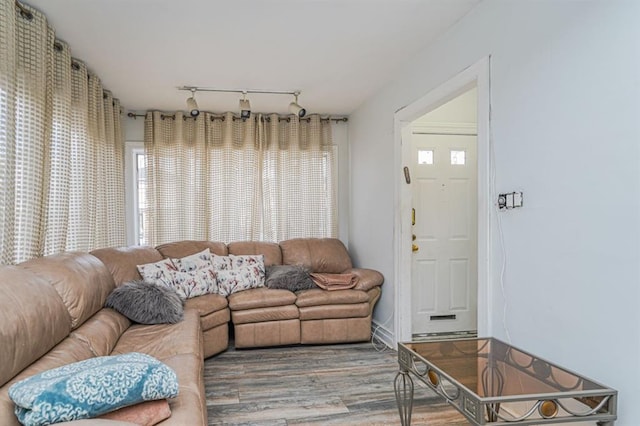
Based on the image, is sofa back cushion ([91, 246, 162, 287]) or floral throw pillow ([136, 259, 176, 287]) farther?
floral throw pillow ([136, 259, 176, 287])

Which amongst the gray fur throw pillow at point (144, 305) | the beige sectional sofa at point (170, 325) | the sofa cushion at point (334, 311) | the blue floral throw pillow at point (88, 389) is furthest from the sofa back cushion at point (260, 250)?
the blue floral throw pillow at point (88, 389)

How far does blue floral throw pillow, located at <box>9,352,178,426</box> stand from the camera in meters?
1.17

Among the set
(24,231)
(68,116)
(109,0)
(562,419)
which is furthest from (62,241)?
(562,419)

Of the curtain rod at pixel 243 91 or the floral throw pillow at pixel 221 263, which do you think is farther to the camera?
the floral throw pillow at pixel 221 263

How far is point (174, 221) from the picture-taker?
4.73 meters

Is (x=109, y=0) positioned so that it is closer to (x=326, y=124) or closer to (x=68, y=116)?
(x=68, y=116)

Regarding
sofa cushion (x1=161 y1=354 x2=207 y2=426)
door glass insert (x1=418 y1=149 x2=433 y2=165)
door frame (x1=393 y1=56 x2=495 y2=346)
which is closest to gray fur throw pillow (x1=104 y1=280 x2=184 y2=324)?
sofa cushion (x1=161 y1=354 x2=207 y2=426)

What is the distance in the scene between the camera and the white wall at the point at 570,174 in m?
1.53

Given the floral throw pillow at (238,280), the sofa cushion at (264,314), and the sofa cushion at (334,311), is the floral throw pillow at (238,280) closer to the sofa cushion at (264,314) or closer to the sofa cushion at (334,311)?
the sofa cushion at (264,314)

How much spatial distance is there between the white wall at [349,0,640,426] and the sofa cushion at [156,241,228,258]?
298cm

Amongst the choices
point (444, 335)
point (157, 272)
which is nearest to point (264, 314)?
point (157, 272)

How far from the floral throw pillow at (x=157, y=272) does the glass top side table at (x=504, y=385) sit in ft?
7.61

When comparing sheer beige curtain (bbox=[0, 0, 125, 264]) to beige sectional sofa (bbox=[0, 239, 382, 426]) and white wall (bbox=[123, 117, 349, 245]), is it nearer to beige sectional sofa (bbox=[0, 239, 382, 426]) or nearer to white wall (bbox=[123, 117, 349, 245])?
beige sectional sofa (bbox=[0, 239, 382, 426])

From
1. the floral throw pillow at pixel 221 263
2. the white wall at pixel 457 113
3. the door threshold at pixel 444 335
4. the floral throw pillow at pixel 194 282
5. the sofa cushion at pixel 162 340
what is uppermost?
the white wall at pixel 457 113
